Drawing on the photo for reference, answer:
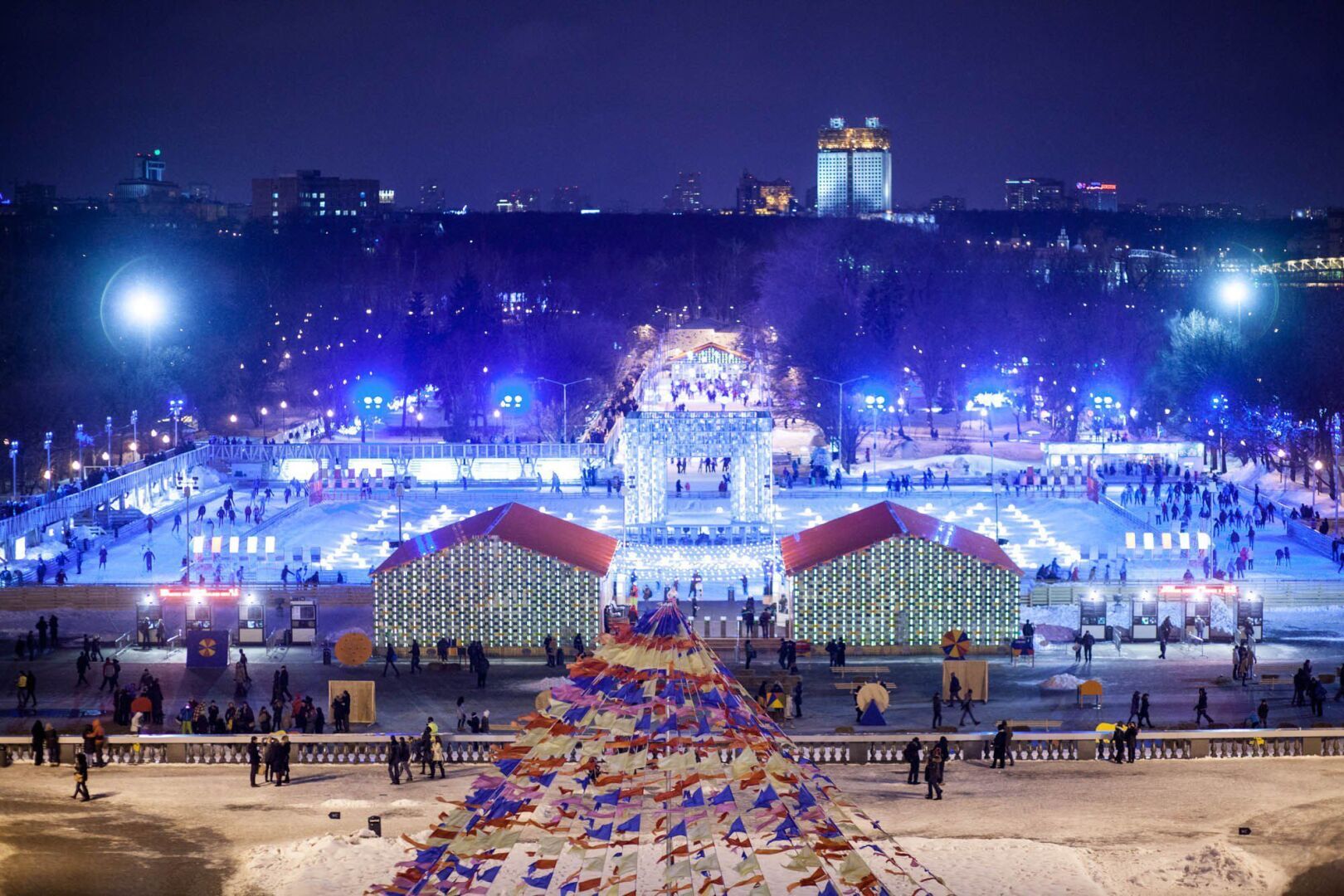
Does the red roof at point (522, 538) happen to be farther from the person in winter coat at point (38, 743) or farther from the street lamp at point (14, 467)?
the street lamp at point (14, 467)

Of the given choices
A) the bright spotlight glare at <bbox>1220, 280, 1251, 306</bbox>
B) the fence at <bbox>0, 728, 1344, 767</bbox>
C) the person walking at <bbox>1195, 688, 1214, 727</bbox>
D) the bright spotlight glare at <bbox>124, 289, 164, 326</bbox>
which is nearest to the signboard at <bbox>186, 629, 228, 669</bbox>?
the fence at <bbox>0, 728, 1344, 767</bbox>

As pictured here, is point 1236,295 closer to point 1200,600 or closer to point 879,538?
point 1200,600

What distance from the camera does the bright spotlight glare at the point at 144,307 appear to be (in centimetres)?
9342

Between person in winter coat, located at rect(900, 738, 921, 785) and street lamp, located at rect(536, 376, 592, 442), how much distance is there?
189 ft

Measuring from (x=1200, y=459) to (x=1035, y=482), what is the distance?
12.4m

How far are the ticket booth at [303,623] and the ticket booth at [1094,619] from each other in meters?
16.4

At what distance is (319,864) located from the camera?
77.1ft

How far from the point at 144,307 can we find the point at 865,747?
7179cm

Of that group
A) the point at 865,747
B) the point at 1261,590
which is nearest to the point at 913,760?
the point at 865,747

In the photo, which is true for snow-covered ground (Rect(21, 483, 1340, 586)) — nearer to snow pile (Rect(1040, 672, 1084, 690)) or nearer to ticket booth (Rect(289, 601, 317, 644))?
ticket booth (Rect(289, 601, 317, 644))

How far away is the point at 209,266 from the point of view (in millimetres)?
142250

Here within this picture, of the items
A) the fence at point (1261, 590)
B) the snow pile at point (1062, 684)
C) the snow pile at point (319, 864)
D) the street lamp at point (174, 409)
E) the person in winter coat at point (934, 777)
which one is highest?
the street lamp at point (174, 409)

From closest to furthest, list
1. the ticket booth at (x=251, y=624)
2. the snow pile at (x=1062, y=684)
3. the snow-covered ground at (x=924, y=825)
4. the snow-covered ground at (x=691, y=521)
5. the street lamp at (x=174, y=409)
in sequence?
the snow-covered ground at (x=924, y=825) → the snow pile at (x=1062, y=684) → the ticket booth at (x=251, y=624) → the snow-covered ground at (x=691, y=521) → the street lamp at (x=174, y=409)

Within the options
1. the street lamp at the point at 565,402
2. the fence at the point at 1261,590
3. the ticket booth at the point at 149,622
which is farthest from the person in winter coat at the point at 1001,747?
the street lamp at the point at 565,402
